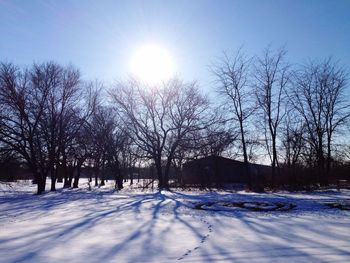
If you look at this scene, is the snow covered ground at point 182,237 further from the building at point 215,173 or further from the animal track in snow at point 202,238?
the building at point 215,173

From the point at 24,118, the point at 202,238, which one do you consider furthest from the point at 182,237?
the point at 24,118

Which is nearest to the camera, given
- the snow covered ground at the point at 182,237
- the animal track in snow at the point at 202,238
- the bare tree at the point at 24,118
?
the snow covered ground at the point at 182,237

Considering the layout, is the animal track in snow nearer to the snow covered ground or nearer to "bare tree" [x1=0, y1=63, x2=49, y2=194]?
the snow covered ground

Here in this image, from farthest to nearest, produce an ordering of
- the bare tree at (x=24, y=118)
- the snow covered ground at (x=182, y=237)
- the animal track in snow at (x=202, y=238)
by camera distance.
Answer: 1. the bare tree at (x=24, y=118)
2. the animal track in snow at (x=202, y=238)
3. the snow covered ground at (x=182, y=237)

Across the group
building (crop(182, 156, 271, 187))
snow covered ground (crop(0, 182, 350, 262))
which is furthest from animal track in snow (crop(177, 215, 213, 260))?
building (crop(182, 156, 271, 187))

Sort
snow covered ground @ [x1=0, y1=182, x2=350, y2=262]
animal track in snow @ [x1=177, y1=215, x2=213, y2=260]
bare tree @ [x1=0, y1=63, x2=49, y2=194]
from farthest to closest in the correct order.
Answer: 1. bare tree @ [x1=0, y1=63, x2=49, y2=194]
2. animal track in snow @ [x1=177, y1=215, x2=213, y2=260]
3. snow covered ground @ [x1=0, y1=182, x2=350, y2=262]

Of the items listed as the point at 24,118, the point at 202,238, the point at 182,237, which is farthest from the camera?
the point at 24,118

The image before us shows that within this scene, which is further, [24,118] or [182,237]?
[24,118]

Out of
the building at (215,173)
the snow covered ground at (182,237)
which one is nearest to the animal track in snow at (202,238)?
the snow covered ground at (182,237)

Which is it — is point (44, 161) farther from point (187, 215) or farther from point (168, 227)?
point (168, 227)

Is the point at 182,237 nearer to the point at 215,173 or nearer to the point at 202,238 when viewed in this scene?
the point at 202,238

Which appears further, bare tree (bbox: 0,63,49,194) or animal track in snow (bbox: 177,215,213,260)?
bare tree (bbox: 0,63,49,194)

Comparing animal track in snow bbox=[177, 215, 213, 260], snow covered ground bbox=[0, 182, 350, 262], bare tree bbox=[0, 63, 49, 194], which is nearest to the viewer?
snow covered ground bbox=[0, 182, 350, 262]

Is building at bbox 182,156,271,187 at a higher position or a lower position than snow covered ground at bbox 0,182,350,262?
higher
